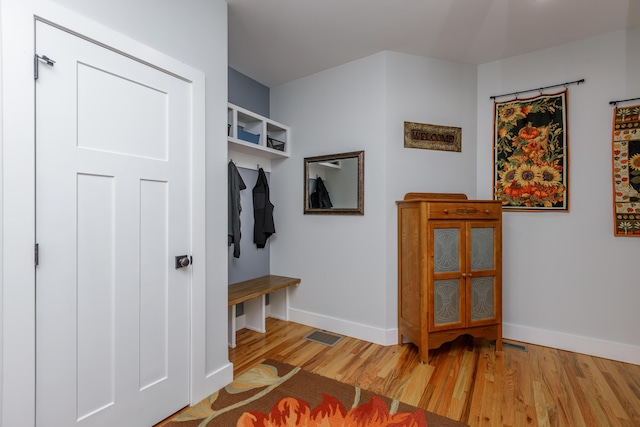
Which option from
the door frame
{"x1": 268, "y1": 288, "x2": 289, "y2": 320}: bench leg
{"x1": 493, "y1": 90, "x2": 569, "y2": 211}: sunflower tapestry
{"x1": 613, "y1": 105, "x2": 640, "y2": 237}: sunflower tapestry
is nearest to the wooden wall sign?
{"x1": 493, "y1": 90, "x2": 569, "y2": 211}: sunflower tapestry

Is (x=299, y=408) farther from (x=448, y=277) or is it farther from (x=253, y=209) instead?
(x=253, y=209)

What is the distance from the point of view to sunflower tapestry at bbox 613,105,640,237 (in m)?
2.32

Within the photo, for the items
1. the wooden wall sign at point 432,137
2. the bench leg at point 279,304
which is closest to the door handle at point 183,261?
the bench leg at point 279,304

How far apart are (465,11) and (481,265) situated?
6.33 feet

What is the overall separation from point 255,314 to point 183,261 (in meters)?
1.45

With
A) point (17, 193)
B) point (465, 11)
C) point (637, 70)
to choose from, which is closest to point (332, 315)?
point (17, 193)

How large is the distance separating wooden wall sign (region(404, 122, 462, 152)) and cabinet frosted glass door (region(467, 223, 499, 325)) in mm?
839

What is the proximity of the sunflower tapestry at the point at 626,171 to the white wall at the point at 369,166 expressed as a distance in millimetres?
1027

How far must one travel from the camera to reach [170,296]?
1729 millimetres

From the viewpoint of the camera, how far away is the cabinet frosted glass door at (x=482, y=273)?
2449mm

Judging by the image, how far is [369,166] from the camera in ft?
9.09

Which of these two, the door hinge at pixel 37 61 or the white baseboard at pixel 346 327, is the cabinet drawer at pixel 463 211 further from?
the door hinge at pixel 37 61

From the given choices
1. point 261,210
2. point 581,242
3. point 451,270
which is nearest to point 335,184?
point 261,210

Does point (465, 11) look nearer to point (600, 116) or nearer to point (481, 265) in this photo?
point (600, 116)
